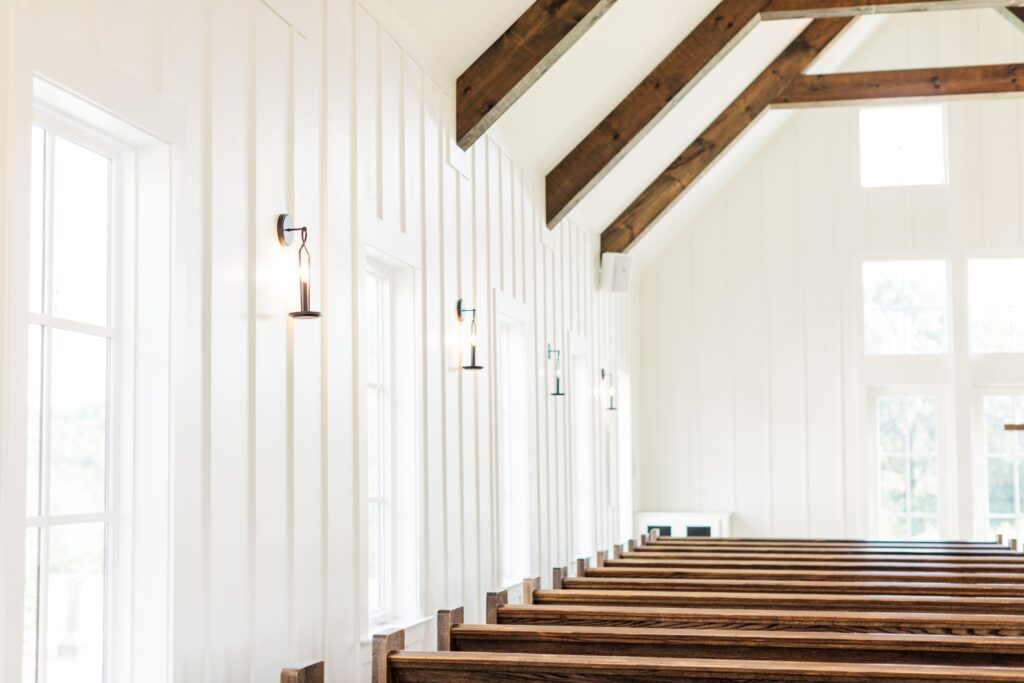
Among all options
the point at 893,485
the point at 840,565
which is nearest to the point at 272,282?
the point at 840,565

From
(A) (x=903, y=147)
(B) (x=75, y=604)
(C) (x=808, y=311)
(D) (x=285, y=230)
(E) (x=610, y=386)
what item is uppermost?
(A) (x=903, y=147)

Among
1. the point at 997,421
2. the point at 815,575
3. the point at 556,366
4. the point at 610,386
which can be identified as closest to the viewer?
the point at 815,575

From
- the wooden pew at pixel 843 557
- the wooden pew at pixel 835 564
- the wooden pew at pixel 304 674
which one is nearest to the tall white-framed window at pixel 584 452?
the wooden pew at pixel 843 557

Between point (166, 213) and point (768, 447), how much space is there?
27.8ft

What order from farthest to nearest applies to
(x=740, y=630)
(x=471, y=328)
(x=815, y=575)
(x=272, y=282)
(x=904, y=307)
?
1. (x=904, y=307)
2. (x=471, y=328)
3. (x=815, y=575)
4. (x=740, y=630)
5. (x=272, y=282)

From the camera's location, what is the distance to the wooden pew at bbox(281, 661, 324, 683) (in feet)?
8.25

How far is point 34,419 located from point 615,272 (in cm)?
678

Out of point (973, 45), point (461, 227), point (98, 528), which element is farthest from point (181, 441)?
point (973, 45)

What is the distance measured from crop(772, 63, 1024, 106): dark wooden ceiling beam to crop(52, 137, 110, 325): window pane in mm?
6768

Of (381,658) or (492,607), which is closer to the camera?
(381,658)

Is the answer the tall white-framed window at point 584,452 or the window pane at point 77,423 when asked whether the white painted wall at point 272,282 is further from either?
the tall white-framed window at point 584,452

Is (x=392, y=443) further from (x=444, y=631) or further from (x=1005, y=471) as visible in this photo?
(x=1005, y=471)

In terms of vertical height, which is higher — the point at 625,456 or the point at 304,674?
the point at 625,456

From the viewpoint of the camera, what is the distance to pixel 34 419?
234cm
